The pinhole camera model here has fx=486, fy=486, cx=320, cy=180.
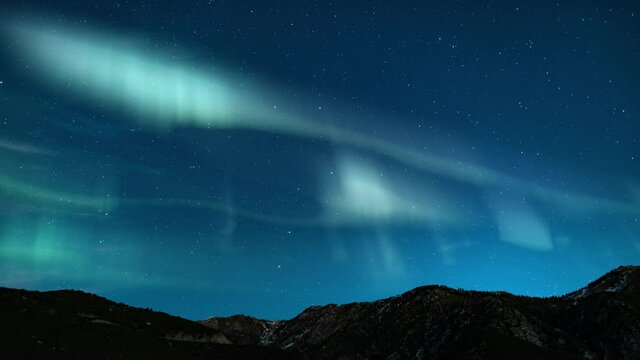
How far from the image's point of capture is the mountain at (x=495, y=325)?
115m

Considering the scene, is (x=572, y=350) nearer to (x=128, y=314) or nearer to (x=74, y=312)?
(x=128, y=314)

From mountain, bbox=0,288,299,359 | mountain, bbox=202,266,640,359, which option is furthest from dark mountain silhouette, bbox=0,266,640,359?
mountain, bbox=202,266,640,359

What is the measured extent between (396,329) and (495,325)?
124ft

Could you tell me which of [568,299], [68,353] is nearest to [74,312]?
[68,353]

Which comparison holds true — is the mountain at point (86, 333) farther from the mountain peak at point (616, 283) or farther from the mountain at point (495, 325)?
the mountain peak at point (616, 283)

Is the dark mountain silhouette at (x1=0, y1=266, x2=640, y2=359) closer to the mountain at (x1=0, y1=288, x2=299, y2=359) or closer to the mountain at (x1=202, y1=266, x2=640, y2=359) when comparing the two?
the mountain at (x1=0, y1=288, x2=299, y2=359)

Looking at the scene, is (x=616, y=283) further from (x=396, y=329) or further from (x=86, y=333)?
(x=86, y=333)

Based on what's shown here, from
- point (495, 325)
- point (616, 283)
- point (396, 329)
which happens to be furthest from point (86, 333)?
point (616, 283)

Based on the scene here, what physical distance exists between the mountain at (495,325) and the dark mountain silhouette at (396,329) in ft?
0.96

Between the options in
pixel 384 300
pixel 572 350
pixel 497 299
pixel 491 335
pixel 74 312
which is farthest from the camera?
pixel 384 300

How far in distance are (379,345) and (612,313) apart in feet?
213

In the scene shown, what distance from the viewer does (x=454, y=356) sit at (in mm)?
104688

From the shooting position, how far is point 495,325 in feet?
409

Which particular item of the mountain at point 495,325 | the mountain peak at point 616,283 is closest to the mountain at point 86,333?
the mountain at point 495,325
